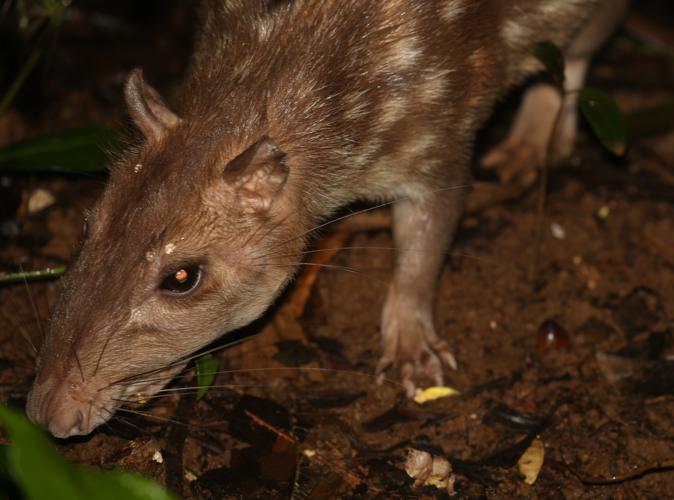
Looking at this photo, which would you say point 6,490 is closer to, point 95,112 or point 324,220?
point 324,220

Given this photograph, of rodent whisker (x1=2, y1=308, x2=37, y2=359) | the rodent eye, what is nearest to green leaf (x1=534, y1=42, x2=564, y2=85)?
the rodent eye

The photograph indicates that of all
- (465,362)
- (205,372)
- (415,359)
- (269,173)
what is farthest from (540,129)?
(205,372)

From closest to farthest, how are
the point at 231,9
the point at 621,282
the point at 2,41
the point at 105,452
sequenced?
the point at 105,452 → the point at 231,9 → the point at 621,282 → the point at 2,41

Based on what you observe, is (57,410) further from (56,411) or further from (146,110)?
(146,110)

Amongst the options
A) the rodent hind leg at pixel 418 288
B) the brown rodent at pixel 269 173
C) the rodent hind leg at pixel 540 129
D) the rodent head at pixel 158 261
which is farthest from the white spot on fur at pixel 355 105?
the rodent hind leg at pixel 540 129

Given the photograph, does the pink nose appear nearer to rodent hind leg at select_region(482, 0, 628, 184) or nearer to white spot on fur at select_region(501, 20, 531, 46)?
white spot on fur at select_region(501, 20, 531, 46)

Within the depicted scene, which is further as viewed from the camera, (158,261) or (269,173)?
(269,173)

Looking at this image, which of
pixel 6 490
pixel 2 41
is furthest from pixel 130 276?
pixel 2 41
